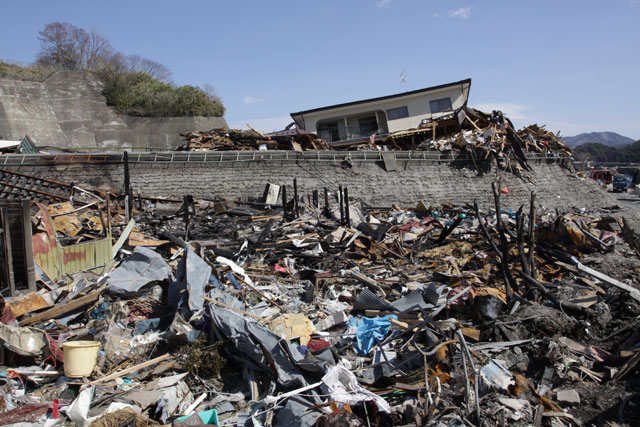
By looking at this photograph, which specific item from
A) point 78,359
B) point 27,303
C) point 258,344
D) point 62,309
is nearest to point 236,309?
point 258,344

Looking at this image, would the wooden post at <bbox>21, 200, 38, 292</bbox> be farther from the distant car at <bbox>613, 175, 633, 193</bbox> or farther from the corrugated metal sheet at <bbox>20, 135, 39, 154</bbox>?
the distant car at <bbox>613, 175, 633, 193</bbox>

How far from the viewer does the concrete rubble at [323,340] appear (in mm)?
4254

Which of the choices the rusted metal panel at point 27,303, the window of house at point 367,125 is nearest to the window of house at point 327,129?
the window of house at point 367,125

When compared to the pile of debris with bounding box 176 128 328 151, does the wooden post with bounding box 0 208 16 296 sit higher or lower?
lower

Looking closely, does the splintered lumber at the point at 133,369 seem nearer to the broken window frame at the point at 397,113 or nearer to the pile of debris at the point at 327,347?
the pile of debris at the point at 327,347

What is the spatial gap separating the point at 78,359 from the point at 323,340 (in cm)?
288

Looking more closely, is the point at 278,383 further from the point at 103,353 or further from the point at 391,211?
the point at 391,211

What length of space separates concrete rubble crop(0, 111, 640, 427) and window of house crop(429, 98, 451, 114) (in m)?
24.0

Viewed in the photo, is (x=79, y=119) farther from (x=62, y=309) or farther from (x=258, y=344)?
(x=258, y=344)

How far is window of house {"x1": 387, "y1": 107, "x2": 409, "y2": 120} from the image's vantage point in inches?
1272

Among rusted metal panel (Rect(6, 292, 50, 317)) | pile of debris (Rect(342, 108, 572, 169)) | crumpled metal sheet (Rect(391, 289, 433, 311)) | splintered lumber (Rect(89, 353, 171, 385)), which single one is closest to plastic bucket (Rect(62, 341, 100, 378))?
splintered lumber (Rect(89, 353, 171, 385))

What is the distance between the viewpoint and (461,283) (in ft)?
24.2

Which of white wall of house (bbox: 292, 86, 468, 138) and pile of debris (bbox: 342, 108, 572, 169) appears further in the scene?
white wall of house (bbox: 292, 86, 468, 138)

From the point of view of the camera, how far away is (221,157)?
62.0ft
